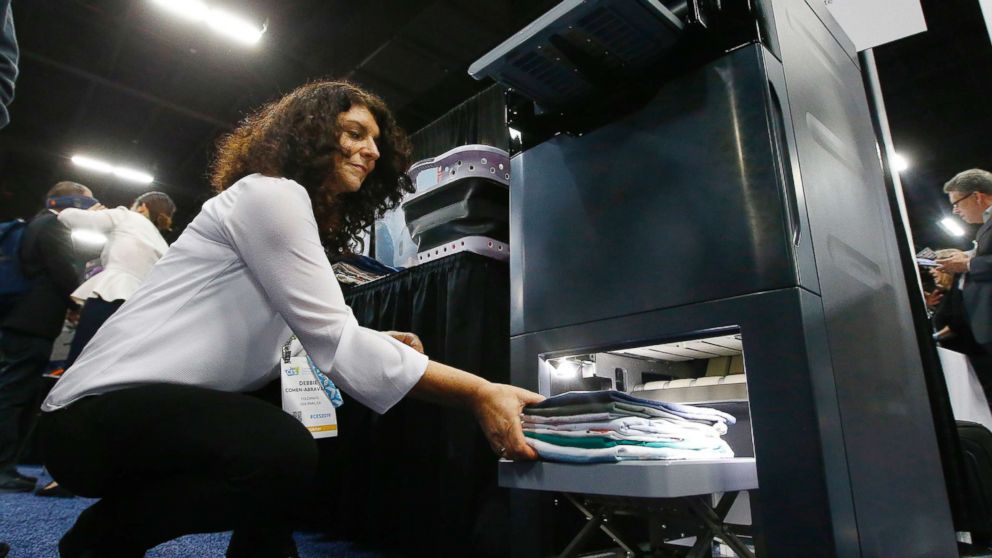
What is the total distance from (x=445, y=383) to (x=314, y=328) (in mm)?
232

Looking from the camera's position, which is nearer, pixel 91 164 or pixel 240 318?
pixel 240 318

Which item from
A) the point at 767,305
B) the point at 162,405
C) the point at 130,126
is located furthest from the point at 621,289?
the point at 130,126

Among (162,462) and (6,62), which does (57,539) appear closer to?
(162,462)

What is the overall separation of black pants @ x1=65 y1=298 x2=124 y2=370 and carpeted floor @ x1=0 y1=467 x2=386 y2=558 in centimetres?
71

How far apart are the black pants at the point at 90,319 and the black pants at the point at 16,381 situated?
0.15 m

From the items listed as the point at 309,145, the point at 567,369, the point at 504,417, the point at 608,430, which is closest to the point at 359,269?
the point at 309,145

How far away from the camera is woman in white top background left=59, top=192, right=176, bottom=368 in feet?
8.42

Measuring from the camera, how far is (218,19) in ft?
13.9

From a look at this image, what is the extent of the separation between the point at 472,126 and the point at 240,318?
388 cm

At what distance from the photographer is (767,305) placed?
84 cm

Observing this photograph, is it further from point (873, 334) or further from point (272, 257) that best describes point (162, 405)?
point (873, 334)

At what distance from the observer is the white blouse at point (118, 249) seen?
8.59 ft

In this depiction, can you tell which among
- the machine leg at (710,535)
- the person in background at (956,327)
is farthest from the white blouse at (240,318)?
the person in background at (956,327)

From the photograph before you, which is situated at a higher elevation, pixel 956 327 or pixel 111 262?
pixel 111 262
